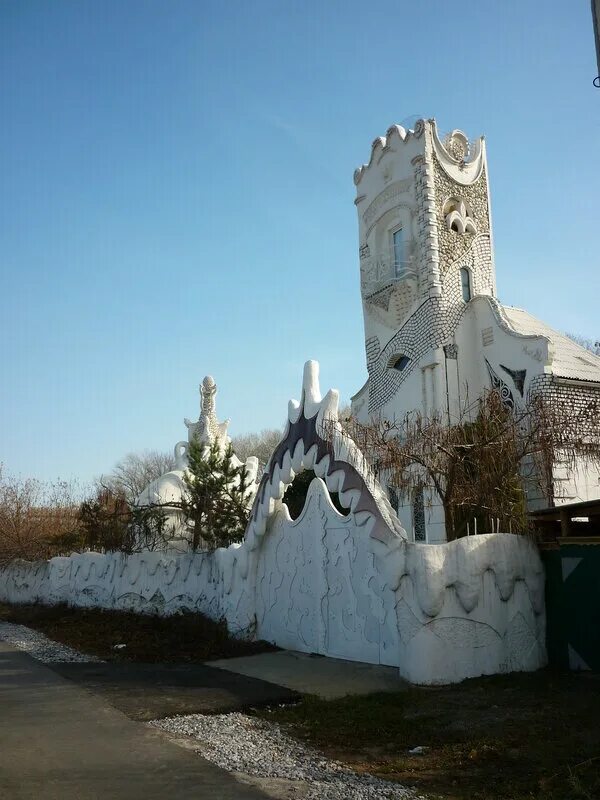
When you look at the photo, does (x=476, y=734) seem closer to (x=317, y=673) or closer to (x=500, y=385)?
(x=317, y=673)

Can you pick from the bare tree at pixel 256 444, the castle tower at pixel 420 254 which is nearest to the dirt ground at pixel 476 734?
the castle tower at pixel 420 254

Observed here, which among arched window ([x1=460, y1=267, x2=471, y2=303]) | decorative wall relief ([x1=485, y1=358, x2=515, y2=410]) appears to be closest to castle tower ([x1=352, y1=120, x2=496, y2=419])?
arched window ([x1=460, y1=267, x2=471, y2=303])

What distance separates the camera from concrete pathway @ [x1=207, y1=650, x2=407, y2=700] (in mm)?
8812

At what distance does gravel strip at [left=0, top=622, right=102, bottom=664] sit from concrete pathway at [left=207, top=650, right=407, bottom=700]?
268cm

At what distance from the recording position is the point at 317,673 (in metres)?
9.99

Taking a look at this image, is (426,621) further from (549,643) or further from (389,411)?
(389,411)

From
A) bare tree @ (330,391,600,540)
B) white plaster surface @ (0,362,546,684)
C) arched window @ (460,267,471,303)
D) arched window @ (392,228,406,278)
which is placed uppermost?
arched window @ (392,228,406,278)

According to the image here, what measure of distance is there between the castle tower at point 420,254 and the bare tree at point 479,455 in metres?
9.43

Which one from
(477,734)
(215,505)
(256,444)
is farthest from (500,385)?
(256,444)

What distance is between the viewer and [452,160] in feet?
74.6

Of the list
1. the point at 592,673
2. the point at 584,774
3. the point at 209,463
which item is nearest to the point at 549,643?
the point at 592,673

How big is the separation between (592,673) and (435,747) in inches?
126

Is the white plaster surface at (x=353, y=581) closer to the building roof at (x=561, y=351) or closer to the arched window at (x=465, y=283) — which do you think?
the building roof at (x=561, y=351)

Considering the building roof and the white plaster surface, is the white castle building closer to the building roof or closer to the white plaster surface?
the building roof
